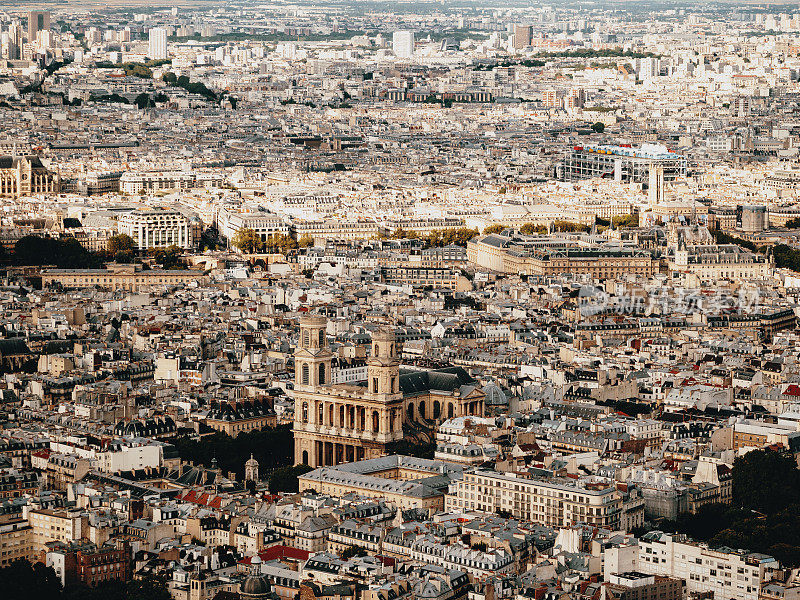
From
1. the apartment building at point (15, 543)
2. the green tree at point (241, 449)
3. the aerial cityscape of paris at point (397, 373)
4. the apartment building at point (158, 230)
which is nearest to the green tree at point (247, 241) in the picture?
the aerial cityscape of paris at point (397, 373)

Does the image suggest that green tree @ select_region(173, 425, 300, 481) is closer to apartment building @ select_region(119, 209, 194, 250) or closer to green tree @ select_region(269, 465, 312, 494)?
green tree @ select_region(269, 465, 312, 494)

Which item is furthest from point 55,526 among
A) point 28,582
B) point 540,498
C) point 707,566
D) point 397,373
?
point 707,566

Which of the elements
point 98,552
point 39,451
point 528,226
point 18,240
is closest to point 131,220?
point 18,240

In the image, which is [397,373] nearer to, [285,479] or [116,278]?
[285,479]

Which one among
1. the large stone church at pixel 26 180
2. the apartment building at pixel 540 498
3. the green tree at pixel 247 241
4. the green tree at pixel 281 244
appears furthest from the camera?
the large stone church at pixel 26 180

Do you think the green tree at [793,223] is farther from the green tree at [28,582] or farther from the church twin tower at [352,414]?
the green tree at [28,582]
